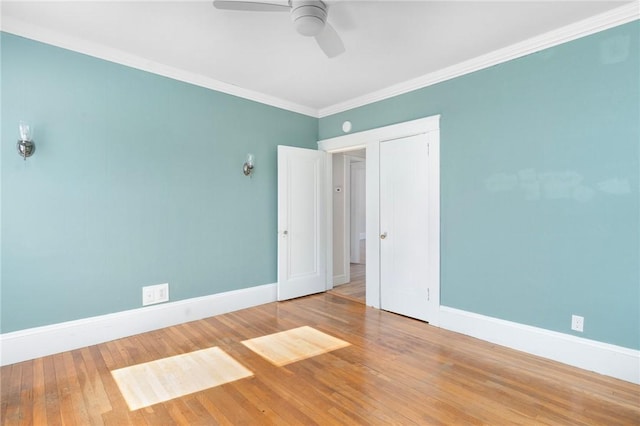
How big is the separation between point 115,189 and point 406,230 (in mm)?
3122

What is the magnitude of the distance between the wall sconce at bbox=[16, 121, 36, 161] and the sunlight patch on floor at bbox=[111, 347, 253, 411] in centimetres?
191

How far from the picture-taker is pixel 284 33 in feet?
8.86

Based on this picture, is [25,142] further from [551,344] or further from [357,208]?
[357,208]

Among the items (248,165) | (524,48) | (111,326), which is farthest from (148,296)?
(524,48)

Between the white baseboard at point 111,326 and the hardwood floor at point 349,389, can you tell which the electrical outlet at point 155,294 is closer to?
the white baseboard at point 111,326

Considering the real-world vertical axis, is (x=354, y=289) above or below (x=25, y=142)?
below

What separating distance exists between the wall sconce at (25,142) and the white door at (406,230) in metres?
3.48

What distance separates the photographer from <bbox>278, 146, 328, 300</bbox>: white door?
4.34 m

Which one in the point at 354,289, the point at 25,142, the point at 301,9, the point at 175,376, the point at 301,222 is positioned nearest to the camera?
the point at 301,9

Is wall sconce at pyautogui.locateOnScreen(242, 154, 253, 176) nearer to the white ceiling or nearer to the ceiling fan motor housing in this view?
the white ceiling

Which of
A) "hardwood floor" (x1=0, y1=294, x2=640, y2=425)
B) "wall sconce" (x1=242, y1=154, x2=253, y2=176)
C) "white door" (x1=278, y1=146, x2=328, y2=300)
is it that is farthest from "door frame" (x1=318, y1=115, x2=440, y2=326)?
"wall sconce" (x1=242, y1=154, x2=253, y2=176)

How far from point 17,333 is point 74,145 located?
164cm

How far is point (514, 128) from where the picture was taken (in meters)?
2.95

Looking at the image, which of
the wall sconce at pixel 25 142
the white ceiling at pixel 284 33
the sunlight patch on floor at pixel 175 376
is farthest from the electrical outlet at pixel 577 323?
the wall sconce at pixel 25 142
